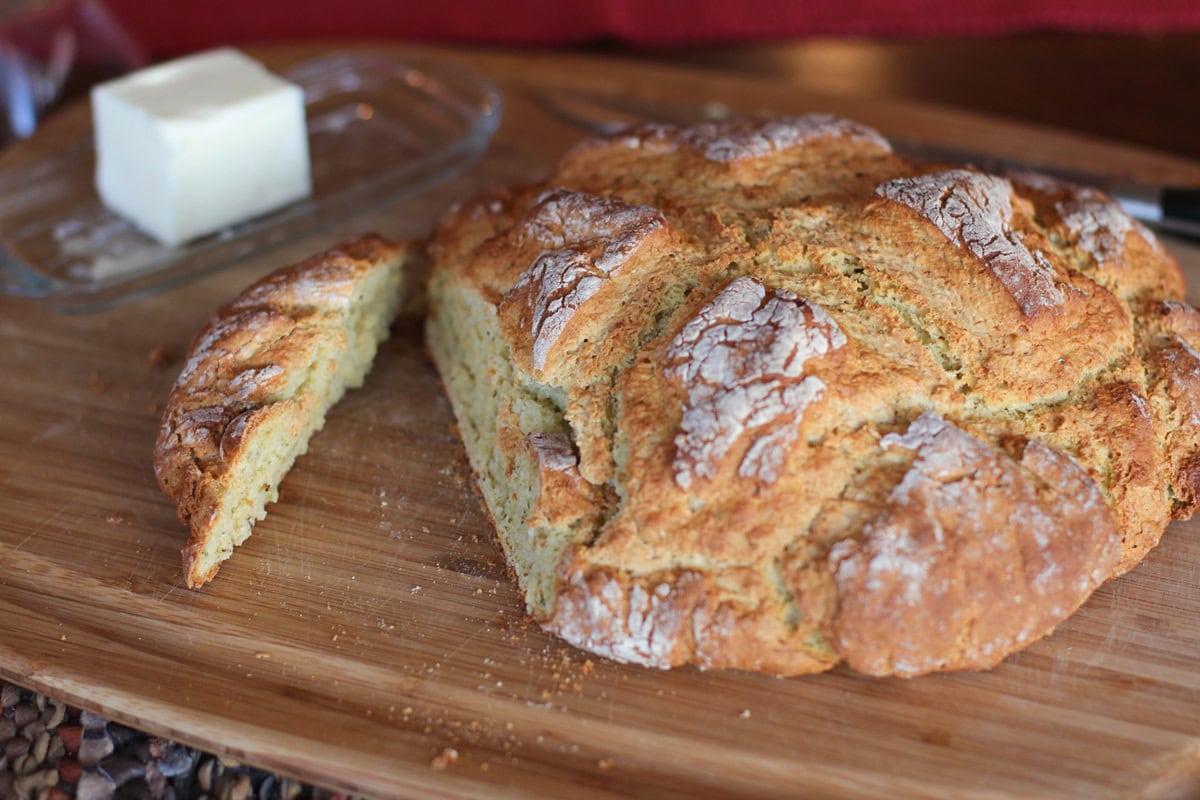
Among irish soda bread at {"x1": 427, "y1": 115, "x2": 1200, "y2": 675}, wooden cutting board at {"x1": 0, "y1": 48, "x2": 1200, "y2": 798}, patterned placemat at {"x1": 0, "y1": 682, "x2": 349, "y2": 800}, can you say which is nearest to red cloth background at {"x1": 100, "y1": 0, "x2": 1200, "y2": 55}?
irish soda bread at {"x1": 427, "y1": 115, "x2": 1200, "y2": 675}

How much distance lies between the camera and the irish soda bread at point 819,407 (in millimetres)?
2947

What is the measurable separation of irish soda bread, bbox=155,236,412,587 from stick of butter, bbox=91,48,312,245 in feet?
A: 2.74

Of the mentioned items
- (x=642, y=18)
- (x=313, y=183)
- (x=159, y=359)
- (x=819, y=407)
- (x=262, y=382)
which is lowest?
(x=159, y=359)

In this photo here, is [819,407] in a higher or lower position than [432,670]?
higher

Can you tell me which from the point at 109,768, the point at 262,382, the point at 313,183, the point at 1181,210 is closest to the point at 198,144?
the point at 313,183

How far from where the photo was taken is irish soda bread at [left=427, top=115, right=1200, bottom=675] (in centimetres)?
295

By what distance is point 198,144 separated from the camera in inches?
174

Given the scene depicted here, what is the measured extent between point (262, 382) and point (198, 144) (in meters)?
1.34

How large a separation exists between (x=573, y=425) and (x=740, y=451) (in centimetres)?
51

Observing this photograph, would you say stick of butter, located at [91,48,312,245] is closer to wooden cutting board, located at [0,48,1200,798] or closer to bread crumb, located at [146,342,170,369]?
bread crumb, located at [146,342,170,369]

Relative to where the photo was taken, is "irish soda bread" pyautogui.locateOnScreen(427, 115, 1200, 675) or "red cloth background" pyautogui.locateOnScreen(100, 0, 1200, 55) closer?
"irish soda bread" pyautogui.locateOnScreen(427, 115, 1200, 675)

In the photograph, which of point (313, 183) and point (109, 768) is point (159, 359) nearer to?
point (313, 183)

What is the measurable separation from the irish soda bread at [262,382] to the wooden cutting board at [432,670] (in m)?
0.10

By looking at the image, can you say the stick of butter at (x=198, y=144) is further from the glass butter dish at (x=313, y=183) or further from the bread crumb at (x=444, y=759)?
the bread crumb at (x=444, y=759)
